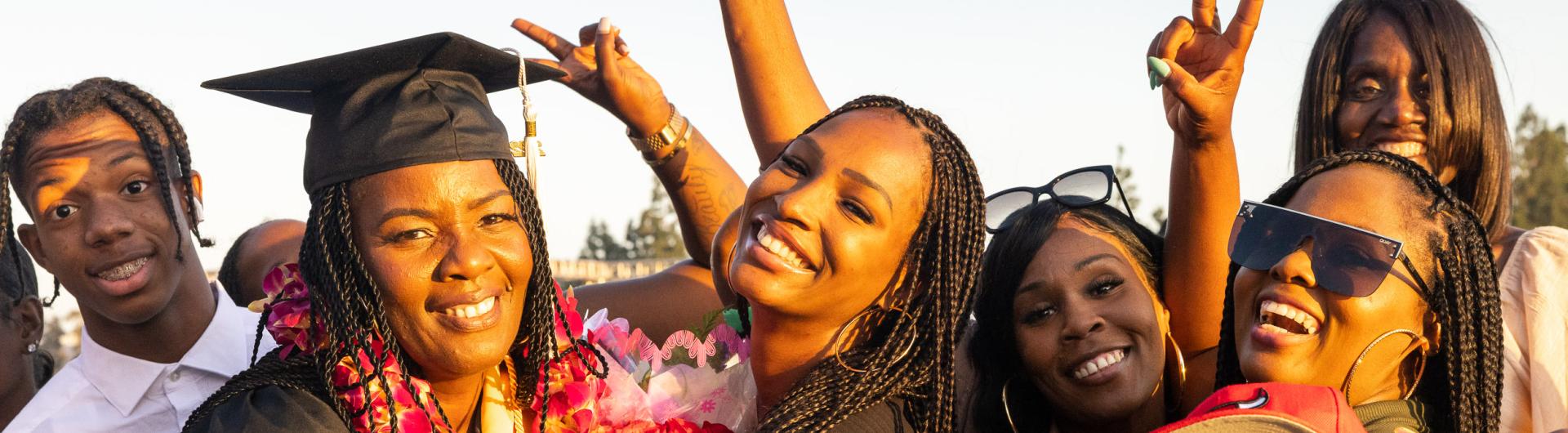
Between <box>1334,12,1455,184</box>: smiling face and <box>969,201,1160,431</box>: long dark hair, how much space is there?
81 centimetres

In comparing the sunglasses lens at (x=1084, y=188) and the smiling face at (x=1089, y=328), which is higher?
the sunglasses lens at (x=1084, y=188)

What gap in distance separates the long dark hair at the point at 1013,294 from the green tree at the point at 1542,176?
80.8 ft

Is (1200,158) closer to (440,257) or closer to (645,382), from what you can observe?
(645,382)

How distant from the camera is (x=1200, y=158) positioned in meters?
3.78

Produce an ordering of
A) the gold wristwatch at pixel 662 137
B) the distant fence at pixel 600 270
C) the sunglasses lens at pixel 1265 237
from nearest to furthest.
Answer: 1. the sunglasses lens at pixel 1265 237
2. the gold wristwatch at pixel 662 137
3. the distant fence at pixel 600 270

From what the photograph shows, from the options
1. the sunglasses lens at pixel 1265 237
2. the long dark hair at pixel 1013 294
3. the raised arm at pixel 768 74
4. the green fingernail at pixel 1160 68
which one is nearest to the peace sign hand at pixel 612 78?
the raised arm at pixel 768 74

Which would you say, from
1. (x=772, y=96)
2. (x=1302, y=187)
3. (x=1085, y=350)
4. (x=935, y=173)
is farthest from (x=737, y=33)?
(x=1302, y=187)

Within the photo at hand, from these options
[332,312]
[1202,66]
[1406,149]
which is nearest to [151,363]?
[332,312]

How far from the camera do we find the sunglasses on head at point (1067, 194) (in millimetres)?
4098

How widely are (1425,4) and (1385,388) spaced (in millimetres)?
1714

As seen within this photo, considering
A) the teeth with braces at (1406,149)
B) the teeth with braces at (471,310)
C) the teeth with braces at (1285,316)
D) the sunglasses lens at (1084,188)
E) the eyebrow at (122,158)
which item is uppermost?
the eyebrow at (122,158)

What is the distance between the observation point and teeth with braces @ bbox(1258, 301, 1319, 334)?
328cm

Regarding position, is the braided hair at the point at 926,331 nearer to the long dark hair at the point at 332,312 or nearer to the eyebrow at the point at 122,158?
the long dark hair at the point at 332,312

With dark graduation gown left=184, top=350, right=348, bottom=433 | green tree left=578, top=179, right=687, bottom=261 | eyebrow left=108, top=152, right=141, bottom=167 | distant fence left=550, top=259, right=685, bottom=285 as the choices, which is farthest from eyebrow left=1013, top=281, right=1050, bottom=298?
green tree left=578, top=179, right=687, bottom=261
